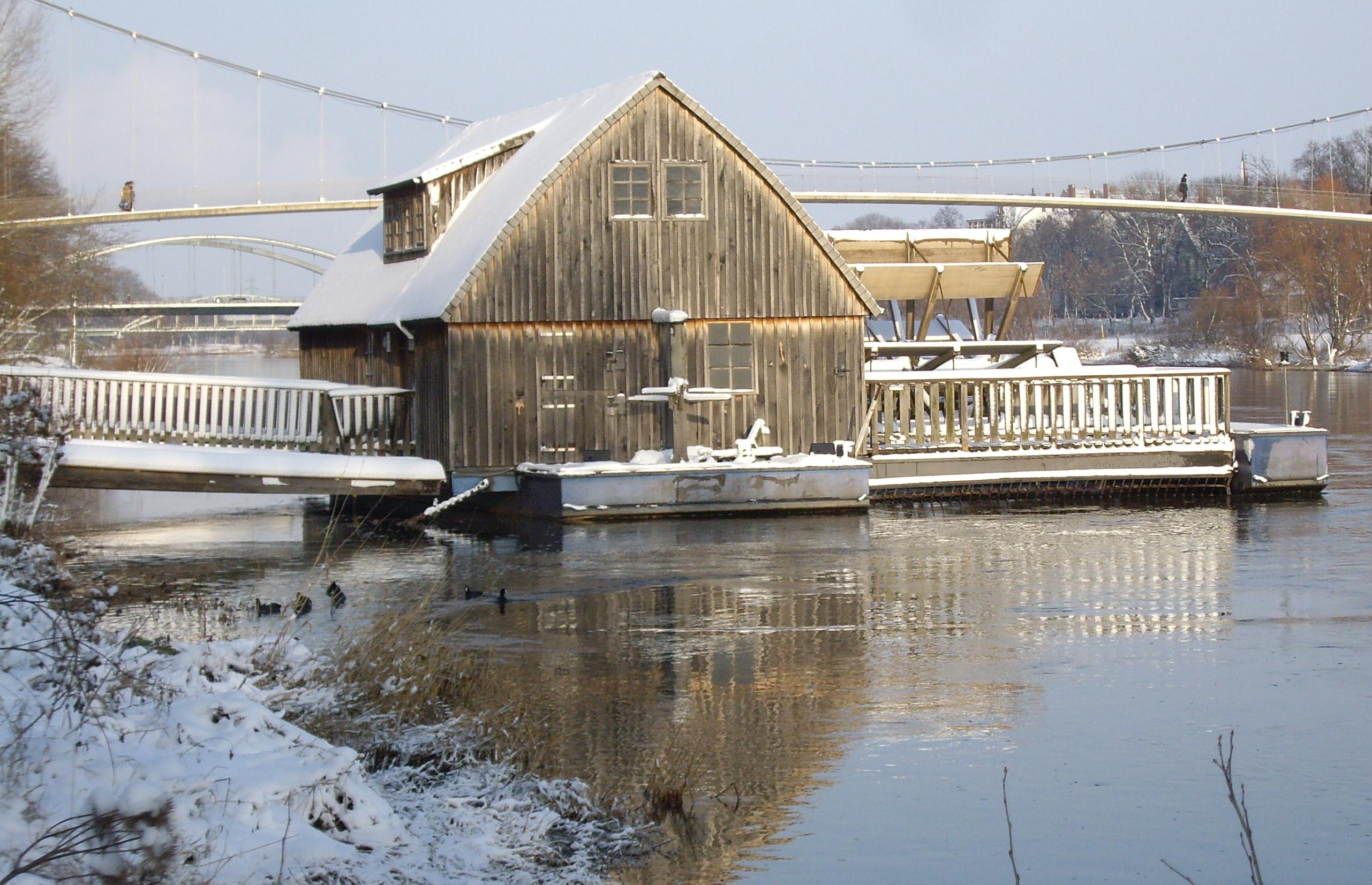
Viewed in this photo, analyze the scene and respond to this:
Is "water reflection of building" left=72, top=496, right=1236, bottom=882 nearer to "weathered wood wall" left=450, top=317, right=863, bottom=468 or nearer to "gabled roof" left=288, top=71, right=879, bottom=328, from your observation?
"weathered wood wall" left=450, top=317, right=863, bottom=468

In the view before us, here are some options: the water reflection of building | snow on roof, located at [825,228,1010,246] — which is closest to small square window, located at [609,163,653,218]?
the water reflection of building

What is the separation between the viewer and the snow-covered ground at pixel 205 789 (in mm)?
6105

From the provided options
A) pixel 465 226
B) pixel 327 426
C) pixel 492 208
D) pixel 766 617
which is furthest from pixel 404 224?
pixel 766 617

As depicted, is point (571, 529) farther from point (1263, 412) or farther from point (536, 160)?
point (1263, 412)

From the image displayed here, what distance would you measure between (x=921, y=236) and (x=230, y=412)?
20660 mm

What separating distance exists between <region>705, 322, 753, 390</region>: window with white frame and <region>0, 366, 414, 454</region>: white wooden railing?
480 cm

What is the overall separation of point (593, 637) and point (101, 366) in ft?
155

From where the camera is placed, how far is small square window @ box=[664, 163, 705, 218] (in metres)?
24.6

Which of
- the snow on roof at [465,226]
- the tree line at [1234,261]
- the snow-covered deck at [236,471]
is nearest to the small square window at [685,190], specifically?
the snow on roof at [465,226]

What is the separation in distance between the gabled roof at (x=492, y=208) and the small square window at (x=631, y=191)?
2.29 ft

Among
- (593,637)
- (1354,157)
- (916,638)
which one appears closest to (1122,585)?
(916,638)

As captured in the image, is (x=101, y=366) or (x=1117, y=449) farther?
(x=101, y=366)

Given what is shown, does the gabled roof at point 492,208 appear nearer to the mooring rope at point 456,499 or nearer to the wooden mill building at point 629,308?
the wooden mill building at point 629,308

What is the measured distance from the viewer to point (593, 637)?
13.5 m
